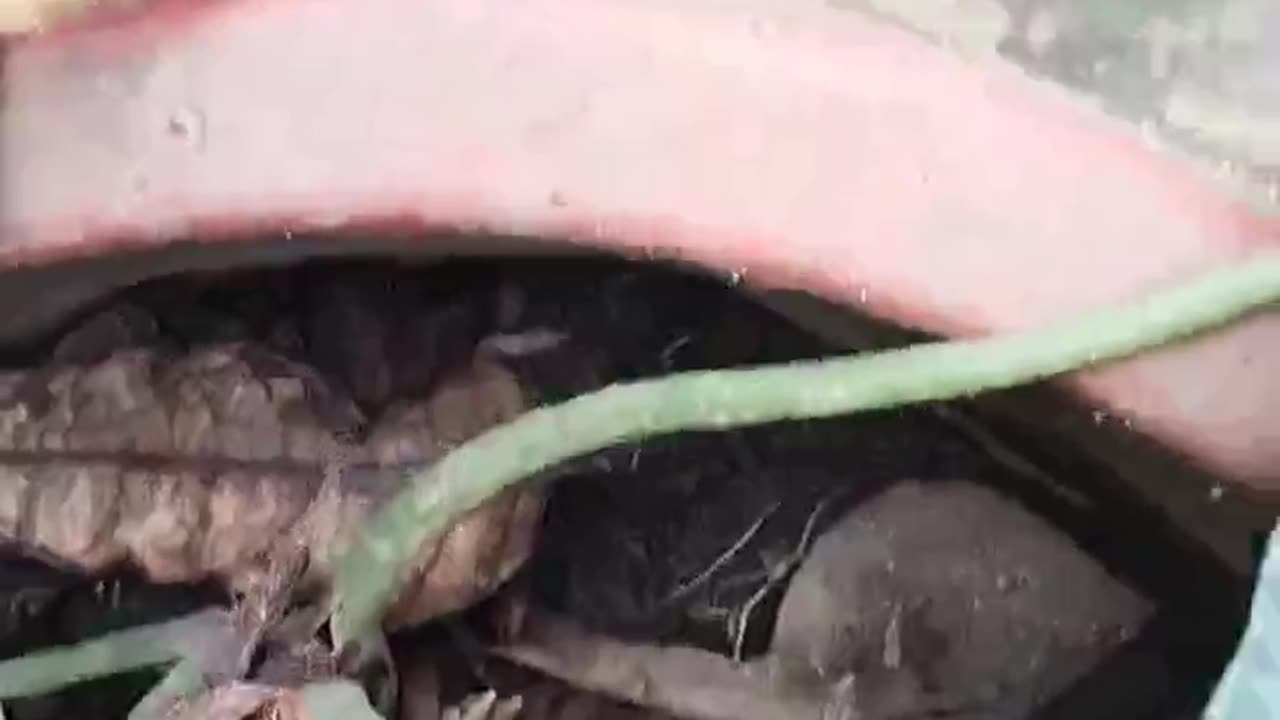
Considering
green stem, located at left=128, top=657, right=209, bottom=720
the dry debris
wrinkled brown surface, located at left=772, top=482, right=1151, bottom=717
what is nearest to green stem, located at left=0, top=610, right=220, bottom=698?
green stem, located at left=128, top=657, right=209, bottom=720

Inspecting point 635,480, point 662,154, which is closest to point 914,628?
point 635,480

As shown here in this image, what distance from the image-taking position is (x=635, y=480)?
74cm

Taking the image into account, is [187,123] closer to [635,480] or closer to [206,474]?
[206,474]

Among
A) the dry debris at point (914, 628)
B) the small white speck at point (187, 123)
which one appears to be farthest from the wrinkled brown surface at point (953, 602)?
the small white speck at point (187, 123)

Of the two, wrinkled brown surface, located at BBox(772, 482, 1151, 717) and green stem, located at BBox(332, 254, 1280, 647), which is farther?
wrinkled brown surface, located at BBox(772, 482, 1151, 717)

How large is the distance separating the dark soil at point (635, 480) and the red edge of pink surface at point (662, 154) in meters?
0.12

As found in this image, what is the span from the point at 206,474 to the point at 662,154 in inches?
8.7

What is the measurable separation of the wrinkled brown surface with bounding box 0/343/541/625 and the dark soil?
26 millimetres

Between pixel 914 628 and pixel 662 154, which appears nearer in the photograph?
pixel 662 154

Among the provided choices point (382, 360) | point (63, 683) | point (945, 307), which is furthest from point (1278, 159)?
point (63, 683)

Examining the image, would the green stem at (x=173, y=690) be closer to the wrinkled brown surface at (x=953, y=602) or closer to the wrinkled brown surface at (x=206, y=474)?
the wrinkled brown surface at (x=206, y=474)

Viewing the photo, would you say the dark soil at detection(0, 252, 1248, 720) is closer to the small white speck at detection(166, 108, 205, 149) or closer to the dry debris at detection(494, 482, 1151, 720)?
the dry debris at detection(494, 482, 1151, 720)

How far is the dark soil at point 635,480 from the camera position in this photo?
0.69 metres

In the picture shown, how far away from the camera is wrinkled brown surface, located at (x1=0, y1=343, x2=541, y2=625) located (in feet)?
2.10
